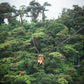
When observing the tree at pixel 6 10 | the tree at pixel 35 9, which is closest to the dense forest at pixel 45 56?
the tree at pixel 6 10

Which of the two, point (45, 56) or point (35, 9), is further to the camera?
point (35, 9)

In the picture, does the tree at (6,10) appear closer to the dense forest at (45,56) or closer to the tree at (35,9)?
the dense forest at (45,56)

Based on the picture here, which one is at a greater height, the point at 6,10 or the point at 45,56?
the point at 6,10

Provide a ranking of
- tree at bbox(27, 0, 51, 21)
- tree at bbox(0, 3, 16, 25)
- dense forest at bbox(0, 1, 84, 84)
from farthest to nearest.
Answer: tree at bbox(27, 0, 51, 21) → tree at bbox(0, 3, 16, 25) → dense forest at bbox(0, 1, 84, 84)

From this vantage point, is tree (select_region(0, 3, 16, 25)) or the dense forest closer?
the dense forest

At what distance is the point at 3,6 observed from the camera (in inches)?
371

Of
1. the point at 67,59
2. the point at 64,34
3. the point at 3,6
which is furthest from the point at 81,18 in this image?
the point at 3,6

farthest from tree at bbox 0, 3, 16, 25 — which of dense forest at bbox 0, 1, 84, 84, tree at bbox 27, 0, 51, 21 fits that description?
tree at bbox 27, 0, 51, 21

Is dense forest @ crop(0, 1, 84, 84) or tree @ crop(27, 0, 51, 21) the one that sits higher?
tree @ crop(27, 0, 51, 21)

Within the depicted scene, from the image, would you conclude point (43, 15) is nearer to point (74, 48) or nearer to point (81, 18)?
point (81, 18)

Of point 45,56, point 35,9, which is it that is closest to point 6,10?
point 35,9

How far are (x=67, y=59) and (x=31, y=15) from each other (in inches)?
249

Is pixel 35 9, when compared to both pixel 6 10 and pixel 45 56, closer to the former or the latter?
pixel 6 10

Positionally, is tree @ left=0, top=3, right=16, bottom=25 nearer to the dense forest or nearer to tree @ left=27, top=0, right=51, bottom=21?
the dense forest
